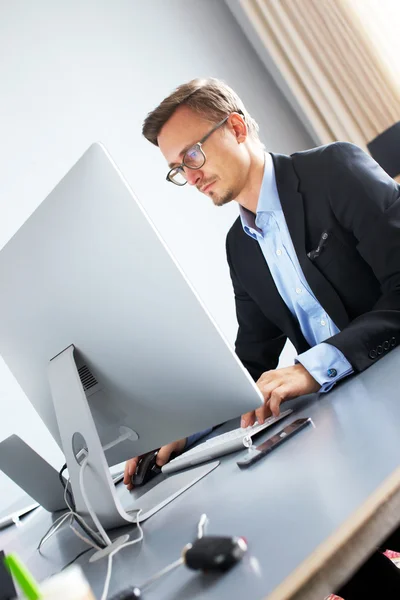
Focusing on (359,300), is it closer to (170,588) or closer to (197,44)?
(170,588)

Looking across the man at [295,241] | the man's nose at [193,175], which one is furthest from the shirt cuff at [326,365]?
the man's nose at [193,175]

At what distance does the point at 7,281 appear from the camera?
0.95 meters

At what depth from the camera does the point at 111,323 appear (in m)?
0.86

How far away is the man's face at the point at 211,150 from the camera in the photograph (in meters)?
1.60

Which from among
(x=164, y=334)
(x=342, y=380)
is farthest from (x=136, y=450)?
(x=342, y=380)

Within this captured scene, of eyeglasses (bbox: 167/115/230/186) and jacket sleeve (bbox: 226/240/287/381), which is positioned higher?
eyeglasses (bbox: 167/115/230/186)

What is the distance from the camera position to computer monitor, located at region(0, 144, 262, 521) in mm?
787

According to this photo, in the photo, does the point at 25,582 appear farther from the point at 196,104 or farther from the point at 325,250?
the point at 196,104

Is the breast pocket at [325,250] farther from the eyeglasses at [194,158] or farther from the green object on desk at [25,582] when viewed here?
the green object on desk at [25,582]

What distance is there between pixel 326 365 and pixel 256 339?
653 millimetres

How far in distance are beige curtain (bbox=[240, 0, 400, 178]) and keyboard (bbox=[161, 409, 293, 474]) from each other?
2.59 m

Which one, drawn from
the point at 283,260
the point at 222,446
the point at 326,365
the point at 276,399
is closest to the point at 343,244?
the point at 283,260

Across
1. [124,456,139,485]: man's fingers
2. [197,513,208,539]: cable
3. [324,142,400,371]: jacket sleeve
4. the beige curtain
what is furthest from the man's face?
the beige curtain

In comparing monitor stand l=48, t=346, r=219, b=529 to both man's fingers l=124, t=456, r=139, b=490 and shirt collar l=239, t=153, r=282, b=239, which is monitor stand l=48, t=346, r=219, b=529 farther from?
shirt collar l=239, t=153, r=282, b=239
